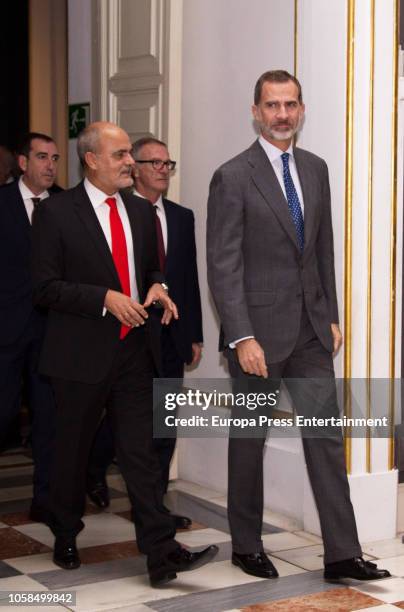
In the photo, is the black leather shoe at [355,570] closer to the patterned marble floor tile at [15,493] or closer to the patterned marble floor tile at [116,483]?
the patterned marble floor tile at [116,483]

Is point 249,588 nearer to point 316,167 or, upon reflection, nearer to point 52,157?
point 316,167

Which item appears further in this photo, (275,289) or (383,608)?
(275,289)

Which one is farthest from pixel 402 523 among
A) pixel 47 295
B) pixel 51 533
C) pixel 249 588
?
pixel 47 295

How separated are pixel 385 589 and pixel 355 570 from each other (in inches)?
4.8

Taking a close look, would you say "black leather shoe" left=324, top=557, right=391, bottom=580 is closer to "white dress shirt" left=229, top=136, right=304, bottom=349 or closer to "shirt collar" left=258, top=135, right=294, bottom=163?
"white dress shirt" left=229, top=136, right=304, bottom=349

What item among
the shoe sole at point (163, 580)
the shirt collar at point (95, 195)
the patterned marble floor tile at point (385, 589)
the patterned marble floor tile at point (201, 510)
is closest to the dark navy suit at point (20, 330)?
the patterned marble floor tile at point (201, 510)

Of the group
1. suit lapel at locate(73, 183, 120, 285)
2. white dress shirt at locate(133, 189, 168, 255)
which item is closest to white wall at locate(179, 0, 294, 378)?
white dress shirt at locate(133, 189, 168, 255)

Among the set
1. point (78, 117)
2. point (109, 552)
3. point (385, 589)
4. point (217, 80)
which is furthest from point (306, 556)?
point (78, 117)

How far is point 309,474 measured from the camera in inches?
160

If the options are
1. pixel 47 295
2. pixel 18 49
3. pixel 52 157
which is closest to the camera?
pixel 47 295

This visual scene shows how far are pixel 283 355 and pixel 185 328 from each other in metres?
1.03

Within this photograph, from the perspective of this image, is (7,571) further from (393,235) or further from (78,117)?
(78,117)

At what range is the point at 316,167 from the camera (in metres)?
4.18

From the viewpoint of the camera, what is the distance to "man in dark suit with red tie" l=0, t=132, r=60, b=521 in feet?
15.6
